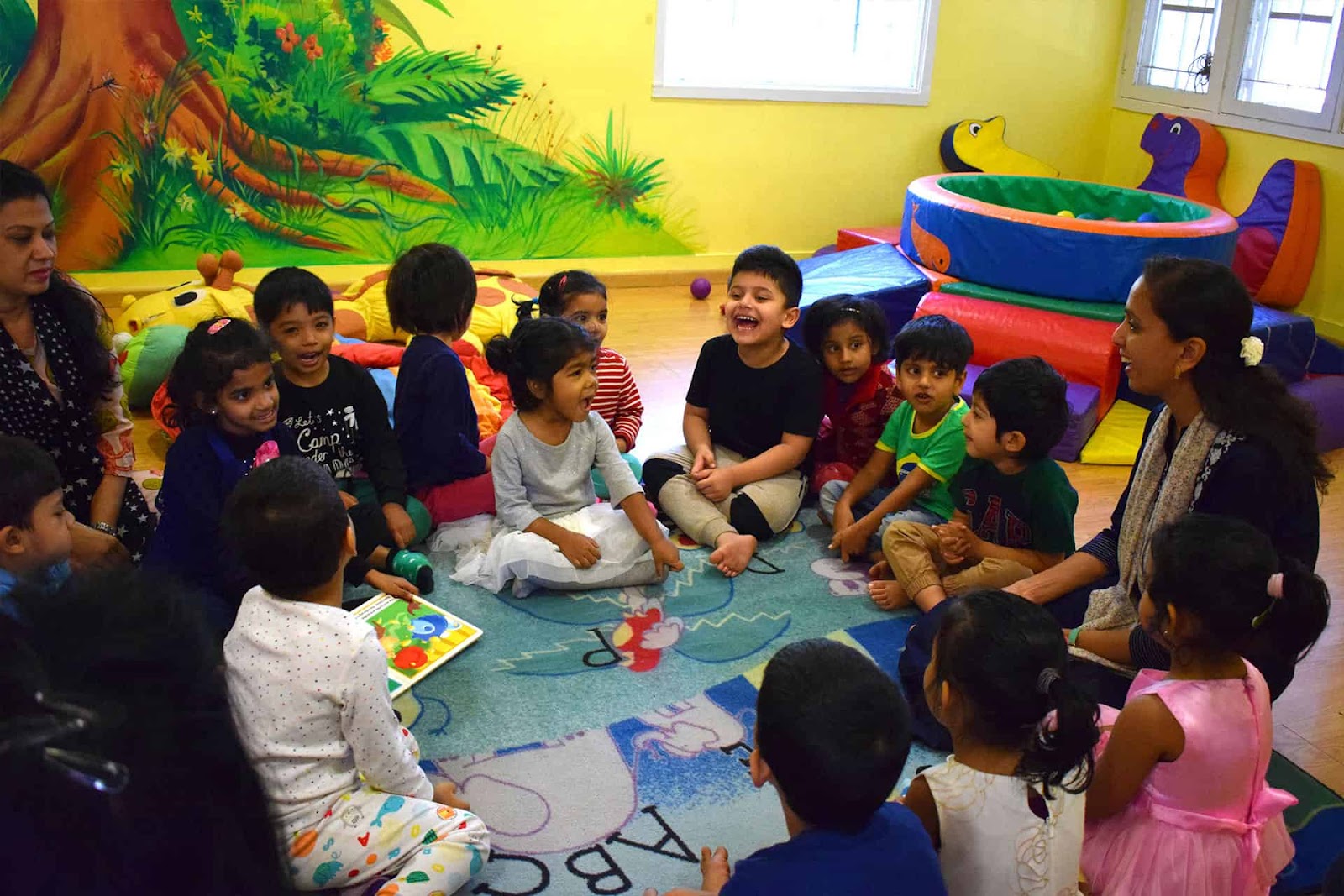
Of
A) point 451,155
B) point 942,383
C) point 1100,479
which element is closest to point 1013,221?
point 1100,479

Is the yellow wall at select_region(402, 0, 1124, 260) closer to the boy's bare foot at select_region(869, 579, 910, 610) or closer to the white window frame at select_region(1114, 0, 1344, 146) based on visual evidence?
the white window frame at select_region(1114, 0, 1344, 146)

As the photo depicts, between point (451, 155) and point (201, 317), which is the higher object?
point (451, 155)

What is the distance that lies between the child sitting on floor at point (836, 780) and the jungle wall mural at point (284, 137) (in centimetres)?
402

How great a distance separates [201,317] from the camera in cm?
364

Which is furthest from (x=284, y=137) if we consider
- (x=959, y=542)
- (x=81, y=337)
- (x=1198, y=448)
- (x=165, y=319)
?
(x=1198, y=448)

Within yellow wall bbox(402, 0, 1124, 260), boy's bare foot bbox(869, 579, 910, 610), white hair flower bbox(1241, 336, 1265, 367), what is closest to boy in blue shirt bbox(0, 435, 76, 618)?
boy's bare foot bbox(869, 579, 910, 610)

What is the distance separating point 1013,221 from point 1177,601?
2.73m

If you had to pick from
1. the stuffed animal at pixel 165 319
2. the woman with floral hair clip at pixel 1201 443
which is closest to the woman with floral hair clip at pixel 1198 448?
the woman with floral hair clip at pixel 1201 443

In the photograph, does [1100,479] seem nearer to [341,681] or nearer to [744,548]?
[744,548]

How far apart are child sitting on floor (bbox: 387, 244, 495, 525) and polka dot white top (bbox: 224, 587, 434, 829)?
3.79 feet

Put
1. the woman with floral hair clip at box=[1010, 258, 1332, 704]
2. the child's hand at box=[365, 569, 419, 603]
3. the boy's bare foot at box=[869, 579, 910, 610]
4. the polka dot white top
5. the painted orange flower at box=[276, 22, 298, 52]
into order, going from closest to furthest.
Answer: the polka dot white top, the woman with floral hair clip at box=[1010, 258, 1332, 704], the child's hand at box=[365, 569, 419, 603], the boy's bare foot at box=[869, 579, 910, 610], the painted orange flower at box=[276, 22, 298, 52]

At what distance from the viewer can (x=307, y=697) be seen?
1525 millimetres

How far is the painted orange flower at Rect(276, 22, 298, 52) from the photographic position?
4.45m

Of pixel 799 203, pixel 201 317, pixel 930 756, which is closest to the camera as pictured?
pixel 930 756
